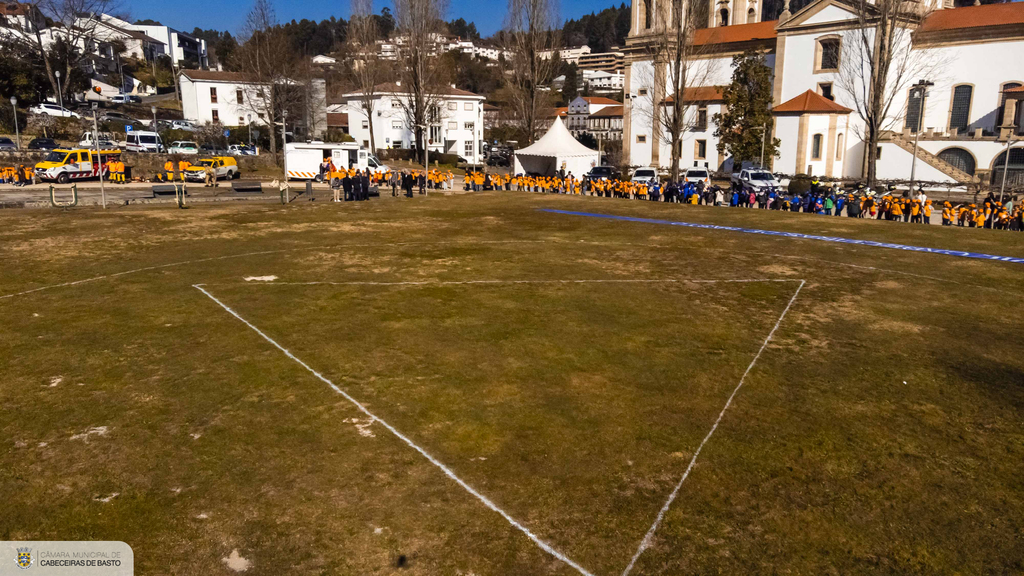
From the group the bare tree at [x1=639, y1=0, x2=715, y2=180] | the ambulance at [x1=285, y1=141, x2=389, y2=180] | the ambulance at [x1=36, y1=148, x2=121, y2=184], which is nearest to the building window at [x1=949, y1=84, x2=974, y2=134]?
the bare tree at [x1=639, y1=0, x2=715, y2=180]

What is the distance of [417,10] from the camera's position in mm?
56031

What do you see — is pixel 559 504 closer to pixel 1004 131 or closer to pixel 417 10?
pixel 417 10

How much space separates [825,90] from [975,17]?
1224 cm

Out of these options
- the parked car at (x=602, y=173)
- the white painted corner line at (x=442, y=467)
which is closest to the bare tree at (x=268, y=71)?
the parked car at (x=602, y=173)

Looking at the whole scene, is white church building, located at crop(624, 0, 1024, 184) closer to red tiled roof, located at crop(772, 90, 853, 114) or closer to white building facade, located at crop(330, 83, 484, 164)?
red tiled roof, located at crop(772, 90, 853, 114)

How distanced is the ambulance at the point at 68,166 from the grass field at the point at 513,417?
25043 mm

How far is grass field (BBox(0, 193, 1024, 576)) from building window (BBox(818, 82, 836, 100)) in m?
47.1

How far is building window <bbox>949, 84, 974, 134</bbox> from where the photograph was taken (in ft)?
182

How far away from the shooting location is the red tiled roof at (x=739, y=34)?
65.4 meters

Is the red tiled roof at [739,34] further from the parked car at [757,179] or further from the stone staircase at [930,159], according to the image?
the parked car at [757,179]

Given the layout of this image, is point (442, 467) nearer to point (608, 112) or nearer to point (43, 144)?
point (43, 144)

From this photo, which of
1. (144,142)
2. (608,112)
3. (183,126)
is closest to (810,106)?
(144,142)

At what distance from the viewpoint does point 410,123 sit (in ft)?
240

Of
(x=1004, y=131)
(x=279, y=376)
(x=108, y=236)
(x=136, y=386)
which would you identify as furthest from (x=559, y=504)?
(x=1004, y=131)
